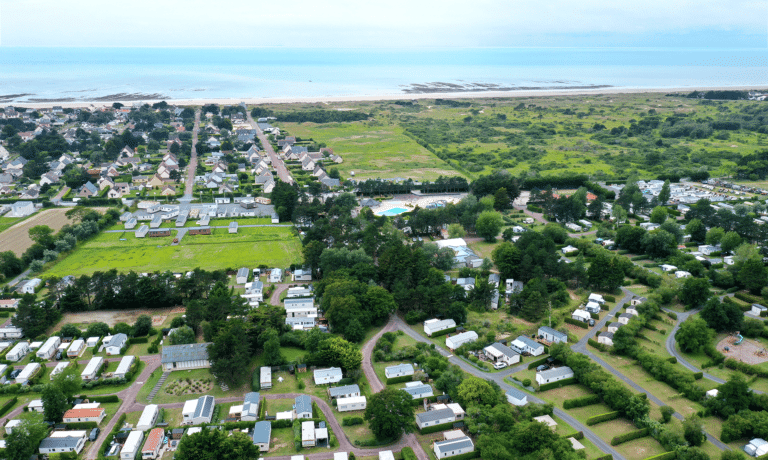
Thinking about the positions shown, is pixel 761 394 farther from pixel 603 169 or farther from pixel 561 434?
pixel 603 169

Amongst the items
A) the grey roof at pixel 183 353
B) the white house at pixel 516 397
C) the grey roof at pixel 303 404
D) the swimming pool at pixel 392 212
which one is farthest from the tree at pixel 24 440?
the swimming pool at pixel 392 212

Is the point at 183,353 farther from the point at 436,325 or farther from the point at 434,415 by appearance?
the point at 436,325

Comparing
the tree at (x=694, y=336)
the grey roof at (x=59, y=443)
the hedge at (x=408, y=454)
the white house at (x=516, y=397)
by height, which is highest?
the tree at (x=694, y=336)

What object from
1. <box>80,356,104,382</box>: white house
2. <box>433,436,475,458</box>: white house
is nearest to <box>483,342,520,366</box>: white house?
<box>433,436,475,458</box>: white house

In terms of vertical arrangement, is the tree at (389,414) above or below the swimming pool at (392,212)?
below

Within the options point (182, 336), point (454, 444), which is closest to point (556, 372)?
point (454, 444)

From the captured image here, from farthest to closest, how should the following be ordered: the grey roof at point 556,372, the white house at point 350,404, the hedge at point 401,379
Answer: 1. the hedge at point 401,379
2. the grey roof at point 556,372
3. the white house at point 350,404

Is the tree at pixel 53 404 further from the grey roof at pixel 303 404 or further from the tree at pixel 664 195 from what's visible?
the tree at pixel 664 195
